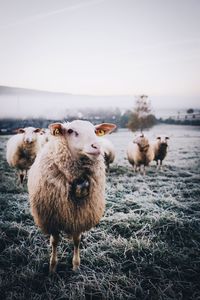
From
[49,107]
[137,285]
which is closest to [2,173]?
[49,107]

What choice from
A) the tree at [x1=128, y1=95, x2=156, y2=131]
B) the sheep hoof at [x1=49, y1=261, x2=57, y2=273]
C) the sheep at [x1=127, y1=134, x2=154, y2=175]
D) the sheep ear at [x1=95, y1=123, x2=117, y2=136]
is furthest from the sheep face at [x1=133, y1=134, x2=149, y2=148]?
the sheep hoof at [x1=49, y1=261, x2=57, y2=273]

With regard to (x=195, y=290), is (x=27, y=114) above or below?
above

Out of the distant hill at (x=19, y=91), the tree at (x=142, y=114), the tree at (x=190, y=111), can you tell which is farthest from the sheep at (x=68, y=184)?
the tree at (x=142, y=114)

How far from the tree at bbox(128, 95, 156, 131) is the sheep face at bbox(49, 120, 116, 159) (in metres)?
8.39

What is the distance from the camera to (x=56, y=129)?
7.61 feet

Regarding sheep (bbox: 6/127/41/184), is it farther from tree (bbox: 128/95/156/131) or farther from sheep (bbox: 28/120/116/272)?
tree (bbox: 128/95/156/131)

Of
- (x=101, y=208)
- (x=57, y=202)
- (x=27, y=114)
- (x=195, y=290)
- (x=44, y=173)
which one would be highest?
(x=27, y=114)

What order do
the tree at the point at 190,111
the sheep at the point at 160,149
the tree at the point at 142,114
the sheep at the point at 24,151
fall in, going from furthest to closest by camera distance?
the tree at the point at 142,114
the tree at the point at 190,111
the sheep at the point at 160,149
the sheep at the point at 24,151

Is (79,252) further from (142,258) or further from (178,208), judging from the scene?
(178,208)

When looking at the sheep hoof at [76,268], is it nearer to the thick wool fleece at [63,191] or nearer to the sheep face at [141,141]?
the thick wool fleece at [63,191]

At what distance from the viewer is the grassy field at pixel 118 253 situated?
2283mm

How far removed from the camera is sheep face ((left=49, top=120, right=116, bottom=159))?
6.85ft

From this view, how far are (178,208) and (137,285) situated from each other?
7.29 feet

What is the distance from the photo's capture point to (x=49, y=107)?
244 inches
